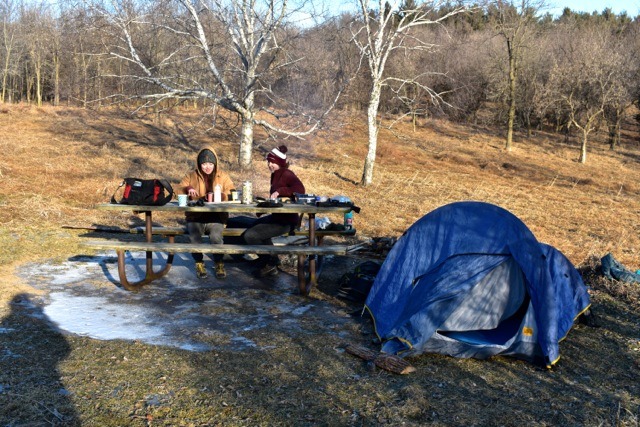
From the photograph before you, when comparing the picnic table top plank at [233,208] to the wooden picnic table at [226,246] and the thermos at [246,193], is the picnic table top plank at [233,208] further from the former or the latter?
the thermos at [246,193]

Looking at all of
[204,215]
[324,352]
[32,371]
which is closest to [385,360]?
[324,352]

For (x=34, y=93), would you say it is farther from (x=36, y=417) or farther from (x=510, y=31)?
(x=36, y=417)

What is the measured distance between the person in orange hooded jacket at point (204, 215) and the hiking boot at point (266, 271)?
0.41m

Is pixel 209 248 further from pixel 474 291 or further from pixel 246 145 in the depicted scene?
pixel 246 145

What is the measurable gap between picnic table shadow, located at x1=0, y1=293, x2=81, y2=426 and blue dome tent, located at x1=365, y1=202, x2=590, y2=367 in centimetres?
243

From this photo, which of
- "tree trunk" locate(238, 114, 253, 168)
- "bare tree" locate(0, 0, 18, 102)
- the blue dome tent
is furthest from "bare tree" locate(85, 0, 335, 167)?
"bare tree" locate(0, 0, 18, 102)

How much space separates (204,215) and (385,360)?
3.45 m

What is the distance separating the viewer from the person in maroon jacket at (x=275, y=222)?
7211mm

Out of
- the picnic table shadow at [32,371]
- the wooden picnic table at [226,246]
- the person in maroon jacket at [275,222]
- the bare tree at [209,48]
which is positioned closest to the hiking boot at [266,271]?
the person in maroon jacket at [275,222]

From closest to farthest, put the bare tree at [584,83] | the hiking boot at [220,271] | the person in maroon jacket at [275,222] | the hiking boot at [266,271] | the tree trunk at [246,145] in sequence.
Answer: the person in maroon jacket at [275,222], the hiking boot at [220,271], the hiking boot at [266,271], the tree trunk at [246,145], the bare tree at [584,83]

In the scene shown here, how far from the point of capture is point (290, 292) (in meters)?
6.83

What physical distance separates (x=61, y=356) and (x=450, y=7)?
14763mm

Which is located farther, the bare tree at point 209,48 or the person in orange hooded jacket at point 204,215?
the bare tree at point 209,48

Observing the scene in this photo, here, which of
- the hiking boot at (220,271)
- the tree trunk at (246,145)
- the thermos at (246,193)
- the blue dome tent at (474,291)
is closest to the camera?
the blue dome tent at (474,291)
